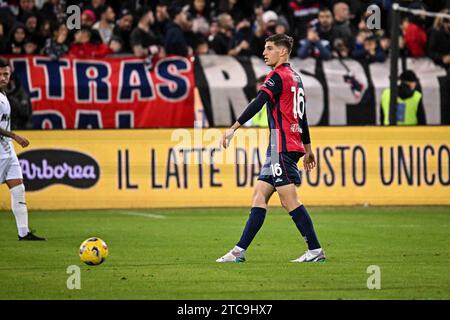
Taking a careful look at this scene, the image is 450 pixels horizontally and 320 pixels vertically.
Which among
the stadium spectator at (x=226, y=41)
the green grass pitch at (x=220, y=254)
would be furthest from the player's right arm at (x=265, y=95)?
the stadium spectator at (x=226, y=41)

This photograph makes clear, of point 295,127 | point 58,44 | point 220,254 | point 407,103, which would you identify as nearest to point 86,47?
point 58,44

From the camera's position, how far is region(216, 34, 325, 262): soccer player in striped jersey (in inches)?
457

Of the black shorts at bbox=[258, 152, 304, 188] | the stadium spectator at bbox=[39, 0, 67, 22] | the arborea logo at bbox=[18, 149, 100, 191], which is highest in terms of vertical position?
the stadium spectator at bbox=[39, 0, 67, 22]

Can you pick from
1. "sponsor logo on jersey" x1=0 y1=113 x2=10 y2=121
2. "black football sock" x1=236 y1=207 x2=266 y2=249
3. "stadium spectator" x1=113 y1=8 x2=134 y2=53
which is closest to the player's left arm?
"black football sock" x1=236 y1=207 x2=266 y2=249

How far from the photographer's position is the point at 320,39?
24.2m

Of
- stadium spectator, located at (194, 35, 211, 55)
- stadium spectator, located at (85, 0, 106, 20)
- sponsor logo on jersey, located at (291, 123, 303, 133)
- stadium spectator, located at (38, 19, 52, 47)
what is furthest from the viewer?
stadium spectator, located at (85, 0, 106, 20)

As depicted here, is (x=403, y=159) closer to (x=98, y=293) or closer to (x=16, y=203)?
(x=16, y=203)

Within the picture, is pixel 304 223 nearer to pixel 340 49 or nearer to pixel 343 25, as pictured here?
pixel 340 49

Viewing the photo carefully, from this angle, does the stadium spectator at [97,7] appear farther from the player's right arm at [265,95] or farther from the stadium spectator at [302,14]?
the player's right arm at [265,95]

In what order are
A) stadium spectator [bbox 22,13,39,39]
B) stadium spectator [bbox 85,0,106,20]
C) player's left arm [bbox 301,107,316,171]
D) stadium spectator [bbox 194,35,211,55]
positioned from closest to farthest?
player's left arm [bbox 301,107,316,171] → stadium spectator [bbox 22,13,39,39] → stadium spectator [bbox 194,35,211,55] → stadium spectator [bbox 85,0,106,20]

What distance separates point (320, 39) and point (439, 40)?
99.4 inches

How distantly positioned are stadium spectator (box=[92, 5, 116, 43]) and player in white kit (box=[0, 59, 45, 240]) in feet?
28.9

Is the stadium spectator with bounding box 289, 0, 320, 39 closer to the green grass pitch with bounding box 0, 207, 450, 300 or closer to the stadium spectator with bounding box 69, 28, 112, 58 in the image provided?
the stadium spectator with bounding box 69, 28, 112, 58

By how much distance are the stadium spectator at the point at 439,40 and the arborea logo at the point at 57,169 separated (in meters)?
7.93
